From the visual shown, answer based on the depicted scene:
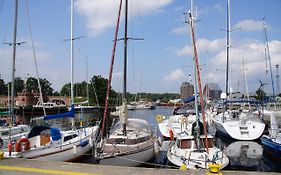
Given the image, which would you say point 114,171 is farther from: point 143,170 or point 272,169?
point 272,169

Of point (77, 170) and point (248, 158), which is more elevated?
point (77, 170)

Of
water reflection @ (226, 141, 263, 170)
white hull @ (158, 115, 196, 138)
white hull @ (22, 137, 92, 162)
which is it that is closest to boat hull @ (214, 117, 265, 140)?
water reflection @ (226, 141, 263, 170)

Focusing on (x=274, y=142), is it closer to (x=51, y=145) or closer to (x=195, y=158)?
(x=195, y=158)

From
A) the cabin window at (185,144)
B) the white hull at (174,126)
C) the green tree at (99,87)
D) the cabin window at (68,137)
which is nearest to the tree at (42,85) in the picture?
the green tree at (99,87)

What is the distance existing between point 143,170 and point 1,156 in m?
5.63

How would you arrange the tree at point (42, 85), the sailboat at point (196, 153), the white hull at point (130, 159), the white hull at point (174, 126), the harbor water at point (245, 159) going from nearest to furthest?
the sailboat at point (196, 153), the white hull at point (130, 159), the harbor water at point (245, 159), the white hull at point (174, 126), the tree at point (42, 85)

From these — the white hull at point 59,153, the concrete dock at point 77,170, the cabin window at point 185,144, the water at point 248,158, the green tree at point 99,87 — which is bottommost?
the water at point 248,158

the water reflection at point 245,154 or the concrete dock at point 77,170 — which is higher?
the concrete dock at point 77,170

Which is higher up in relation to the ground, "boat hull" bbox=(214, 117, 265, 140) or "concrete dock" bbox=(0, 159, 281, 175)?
"concrete dock" bbox=(0, 159, 281, 175)

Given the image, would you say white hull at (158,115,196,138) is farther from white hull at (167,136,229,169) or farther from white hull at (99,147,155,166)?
white hull at (167,136,229,169)

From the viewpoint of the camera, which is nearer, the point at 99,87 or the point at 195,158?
the point at 195,158

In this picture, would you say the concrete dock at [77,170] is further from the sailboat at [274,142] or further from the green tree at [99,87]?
the green tree at [99,87]

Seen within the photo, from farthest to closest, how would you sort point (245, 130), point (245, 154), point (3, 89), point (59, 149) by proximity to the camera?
point (3, 89)
point (245, 130)
point (245, 154)
point (59, 149)

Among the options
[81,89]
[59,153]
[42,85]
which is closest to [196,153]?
[59,153]
